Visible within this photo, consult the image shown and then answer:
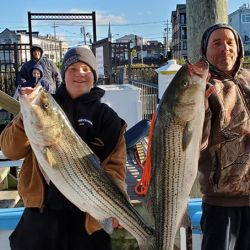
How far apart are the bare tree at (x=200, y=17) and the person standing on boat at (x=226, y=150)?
884 millimetres

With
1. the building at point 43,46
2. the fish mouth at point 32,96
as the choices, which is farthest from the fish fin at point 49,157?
the building at point 43,46

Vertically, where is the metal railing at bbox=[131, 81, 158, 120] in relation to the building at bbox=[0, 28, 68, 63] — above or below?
below

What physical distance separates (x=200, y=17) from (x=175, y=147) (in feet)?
6.16

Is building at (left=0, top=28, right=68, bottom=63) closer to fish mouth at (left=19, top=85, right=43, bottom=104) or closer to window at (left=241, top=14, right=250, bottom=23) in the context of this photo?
fish mouth at (left=19, top=85, right=43, bottom=104)

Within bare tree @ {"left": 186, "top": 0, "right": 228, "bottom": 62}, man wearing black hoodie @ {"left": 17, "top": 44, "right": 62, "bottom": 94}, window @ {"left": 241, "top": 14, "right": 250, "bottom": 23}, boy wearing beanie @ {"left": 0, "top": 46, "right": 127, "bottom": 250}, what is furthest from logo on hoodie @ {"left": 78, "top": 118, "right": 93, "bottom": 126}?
window @ {"left": 241, "top": 14, "right": 250, "bottom": 23}

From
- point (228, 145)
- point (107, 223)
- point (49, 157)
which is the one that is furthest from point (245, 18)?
point (49, 157)

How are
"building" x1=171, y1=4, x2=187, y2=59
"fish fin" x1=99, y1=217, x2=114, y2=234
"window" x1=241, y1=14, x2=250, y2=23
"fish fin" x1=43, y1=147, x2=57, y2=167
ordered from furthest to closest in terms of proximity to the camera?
"window" x1=241, y1=14, x2=250, y2=23 < "building" x1=171, y1=4, x2=187, y2=59 < "fish fin" x1=99, y1=217, x2=114, y2=234 < "fish fin" x1=43, y1=147, x2=57, y2=167

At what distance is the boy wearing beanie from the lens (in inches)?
105

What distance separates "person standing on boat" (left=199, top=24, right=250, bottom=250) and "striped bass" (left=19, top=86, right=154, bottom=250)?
59 cm

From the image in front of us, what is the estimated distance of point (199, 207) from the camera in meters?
3.64

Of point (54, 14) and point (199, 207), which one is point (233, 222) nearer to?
point (199, 207)

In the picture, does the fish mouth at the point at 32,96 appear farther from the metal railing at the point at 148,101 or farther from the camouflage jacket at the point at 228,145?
the metal railing at the point at 148,101

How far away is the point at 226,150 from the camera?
276cm

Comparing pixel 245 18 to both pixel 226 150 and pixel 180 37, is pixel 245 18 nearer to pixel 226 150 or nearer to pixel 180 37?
pixel 180 37
